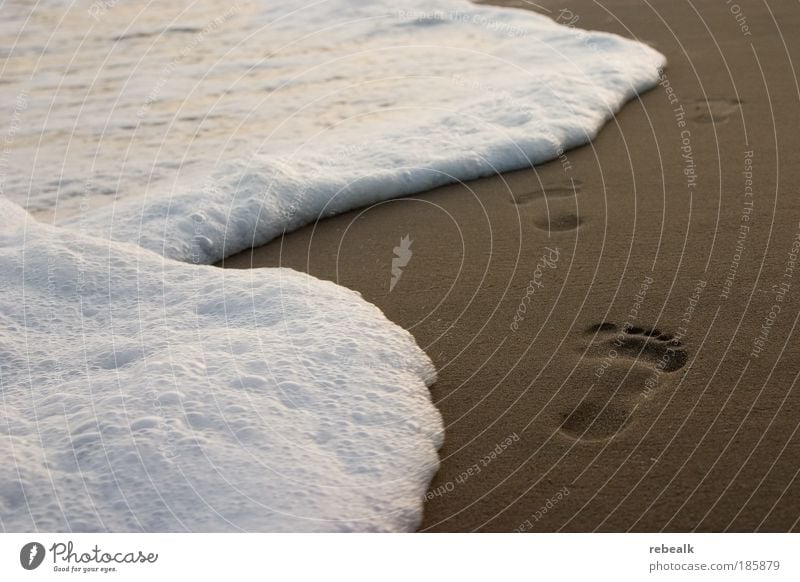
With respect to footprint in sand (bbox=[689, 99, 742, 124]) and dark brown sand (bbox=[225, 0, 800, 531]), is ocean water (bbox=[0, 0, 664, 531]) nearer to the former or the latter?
dark brown sand (bbox=[225, 0, 800, 531])

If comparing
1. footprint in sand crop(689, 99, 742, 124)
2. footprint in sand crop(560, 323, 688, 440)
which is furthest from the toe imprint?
footprint in sand crop(689, 99, 742, 124)

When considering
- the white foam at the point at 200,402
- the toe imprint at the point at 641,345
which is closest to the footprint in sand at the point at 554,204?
the toe imprint at the point at 641,345

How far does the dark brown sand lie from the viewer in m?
2.99

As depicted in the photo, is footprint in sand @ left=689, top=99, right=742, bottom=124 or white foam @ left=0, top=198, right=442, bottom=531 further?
footprint in sand @ left=689, top=99, right=742, bottom=124

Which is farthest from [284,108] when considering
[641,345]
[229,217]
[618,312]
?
[641,345]

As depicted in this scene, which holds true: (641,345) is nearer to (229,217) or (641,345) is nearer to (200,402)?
(200,402)

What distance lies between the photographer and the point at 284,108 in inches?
249

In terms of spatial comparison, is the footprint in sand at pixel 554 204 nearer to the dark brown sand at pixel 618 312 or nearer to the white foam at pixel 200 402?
the dark brown sand at pixel 618 312

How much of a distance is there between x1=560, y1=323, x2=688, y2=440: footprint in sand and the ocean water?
20.5 inches

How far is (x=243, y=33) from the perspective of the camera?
8.02 meters

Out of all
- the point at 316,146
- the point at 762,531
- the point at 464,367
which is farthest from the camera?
the point at 316,146
